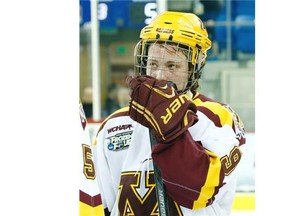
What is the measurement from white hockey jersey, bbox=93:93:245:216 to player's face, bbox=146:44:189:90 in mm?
84

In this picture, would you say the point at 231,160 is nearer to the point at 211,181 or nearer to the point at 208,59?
the point at 211,181

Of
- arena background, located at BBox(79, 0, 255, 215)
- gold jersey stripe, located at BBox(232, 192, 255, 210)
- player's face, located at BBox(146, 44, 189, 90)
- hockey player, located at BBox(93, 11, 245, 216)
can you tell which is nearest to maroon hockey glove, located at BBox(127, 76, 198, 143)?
hockey player, located at BBox(93, 11, 245, 216)

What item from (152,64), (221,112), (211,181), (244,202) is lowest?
(244,202)

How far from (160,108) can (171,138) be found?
0.06 meters

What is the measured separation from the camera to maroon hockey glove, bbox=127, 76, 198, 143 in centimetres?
140

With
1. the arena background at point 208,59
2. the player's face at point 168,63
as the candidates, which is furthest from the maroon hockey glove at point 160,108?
the arena background at point 208,59

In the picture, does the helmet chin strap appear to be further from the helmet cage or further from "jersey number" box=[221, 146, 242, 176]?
"jersey number" box=[221, 146, 242, 176]

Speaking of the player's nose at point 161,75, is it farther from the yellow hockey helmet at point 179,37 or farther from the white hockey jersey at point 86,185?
the white hockey jersey at point 86,185

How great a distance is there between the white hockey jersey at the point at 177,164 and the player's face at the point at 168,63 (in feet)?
0.28

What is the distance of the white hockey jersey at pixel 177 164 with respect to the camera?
1.42 metres

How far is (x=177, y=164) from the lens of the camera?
4.64 feet

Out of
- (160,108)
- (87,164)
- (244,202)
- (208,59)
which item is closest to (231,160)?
(160,108)
